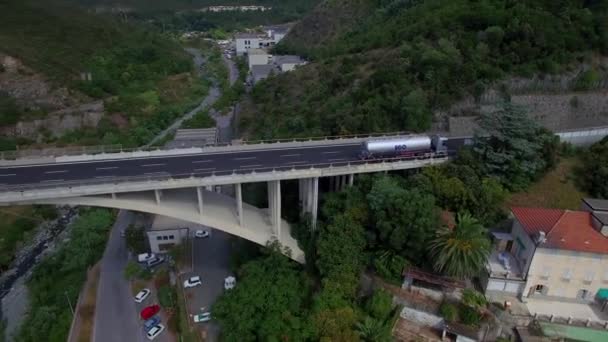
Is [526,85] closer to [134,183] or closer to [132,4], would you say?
[134,183]

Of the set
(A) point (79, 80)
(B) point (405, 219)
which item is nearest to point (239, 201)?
(B) point (405, 219)

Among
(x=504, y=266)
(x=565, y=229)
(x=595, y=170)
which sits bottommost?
(x=504, y=266)

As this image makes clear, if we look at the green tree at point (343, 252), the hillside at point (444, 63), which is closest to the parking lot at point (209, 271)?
the green tree at point (343, 252)

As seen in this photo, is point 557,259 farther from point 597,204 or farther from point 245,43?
point 245,43

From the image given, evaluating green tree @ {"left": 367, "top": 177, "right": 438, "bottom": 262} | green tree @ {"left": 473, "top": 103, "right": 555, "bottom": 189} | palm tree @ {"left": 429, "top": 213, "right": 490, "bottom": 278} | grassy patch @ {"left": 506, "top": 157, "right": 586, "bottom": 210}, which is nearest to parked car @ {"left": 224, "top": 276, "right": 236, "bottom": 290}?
green tree @ {"left": 367, "top": 177, "right": 438, "bottom": 262}

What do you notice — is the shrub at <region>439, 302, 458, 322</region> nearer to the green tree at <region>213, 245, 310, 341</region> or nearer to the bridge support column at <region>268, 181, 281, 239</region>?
the green tree at <region>213, 245, 310, 341</region>

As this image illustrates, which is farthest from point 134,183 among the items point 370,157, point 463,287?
point 463,287

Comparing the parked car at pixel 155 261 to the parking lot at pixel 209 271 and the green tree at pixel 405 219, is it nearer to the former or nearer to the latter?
the parking lot at pixel 209 271
